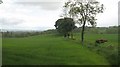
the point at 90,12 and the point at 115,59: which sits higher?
the point at 90,12

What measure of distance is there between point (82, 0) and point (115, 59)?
27886 millimetres

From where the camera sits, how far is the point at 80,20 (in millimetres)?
74375

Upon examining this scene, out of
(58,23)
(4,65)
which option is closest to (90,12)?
(4,65)

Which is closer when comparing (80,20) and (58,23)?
(80,20)

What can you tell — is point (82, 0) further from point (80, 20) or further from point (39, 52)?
point (39, 52)

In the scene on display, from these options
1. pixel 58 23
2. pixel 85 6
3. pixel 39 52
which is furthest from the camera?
pixel 58 23

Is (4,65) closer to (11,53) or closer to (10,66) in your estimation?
(10,66)

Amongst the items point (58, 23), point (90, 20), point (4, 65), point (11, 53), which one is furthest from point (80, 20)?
point (58, 23)

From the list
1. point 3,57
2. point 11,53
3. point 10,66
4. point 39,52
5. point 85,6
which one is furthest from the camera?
point 85,6

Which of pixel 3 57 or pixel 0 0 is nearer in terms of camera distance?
pixel 3 57

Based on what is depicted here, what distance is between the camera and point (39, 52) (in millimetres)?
49844

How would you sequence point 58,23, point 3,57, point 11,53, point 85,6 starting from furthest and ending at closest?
point 58,23
point 85,6
point 11,53
point 3,57

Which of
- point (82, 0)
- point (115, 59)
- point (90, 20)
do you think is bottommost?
point (115, 59)

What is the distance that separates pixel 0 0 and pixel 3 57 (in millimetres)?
9755
